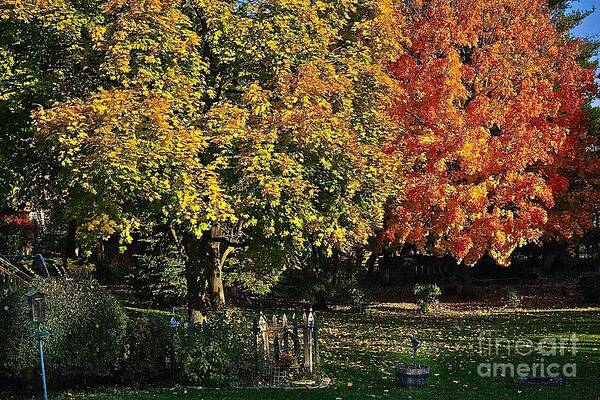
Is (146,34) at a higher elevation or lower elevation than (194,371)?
higher

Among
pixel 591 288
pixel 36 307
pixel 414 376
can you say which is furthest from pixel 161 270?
pixel 591 288

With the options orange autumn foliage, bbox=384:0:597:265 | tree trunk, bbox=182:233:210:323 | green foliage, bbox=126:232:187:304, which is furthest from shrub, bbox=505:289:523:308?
tree trunk, bbox=182:233:210:323

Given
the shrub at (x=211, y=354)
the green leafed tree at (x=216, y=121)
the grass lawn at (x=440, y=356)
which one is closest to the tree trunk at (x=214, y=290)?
the green leafed tree at (x=216, y=121)

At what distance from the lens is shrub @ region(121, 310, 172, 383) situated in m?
12.5

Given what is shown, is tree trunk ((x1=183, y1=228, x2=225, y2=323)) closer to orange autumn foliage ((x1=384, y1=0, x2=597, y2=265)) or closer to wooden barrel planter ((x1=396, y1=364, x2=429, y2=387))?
wooden barrel planter ((x1=396, y1=364, x2=429, y2=387))

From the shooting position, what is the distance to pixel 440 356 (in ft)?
49.1

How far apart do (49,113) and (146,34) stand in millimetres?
2172

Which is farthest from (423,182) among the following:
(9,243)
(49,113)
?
(9,243)

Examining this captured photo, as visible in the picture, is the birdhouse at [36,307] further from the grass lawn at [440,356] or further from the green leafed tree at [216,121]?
the grass lawn at [440,356]

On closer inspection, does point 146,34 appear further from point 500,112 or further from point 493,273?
point 493,273

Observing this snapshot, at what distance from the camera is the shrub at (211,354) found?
39.5 ft

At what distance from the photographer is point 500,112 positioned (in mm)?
23094

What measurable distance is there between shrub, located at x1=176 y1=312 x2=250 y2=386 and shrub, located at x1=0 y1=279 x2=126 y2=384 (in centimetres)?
118

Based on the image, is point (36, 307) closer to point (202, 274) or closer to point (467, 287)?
point (202, 274)
